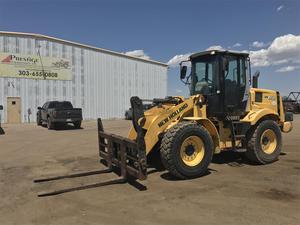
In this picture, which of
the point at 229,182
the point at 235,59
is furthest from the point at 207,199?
the point at 235,59

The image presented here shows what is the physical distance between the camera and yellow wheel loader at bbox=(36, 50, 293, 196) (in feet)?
23.2

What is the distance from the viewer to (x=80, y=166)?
29.7 feet

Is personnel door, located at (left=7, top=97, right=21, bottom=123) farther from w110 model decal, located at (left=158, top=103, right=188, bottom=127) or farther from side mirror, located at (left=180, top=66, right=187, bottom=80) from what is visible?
w110 model decal, located at (left=158, top=103, right=188, bottom=127)

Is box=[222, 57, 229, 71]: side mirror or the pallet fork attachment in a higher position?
box=[222, 57, 229, 71]: side mirror

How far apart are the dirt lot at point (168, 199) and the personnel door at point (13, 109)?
21.2 meters

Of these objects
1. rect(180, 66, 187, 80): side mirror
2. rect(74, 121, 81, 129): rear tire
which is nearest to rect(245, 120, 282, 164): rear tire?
rect(180, 66, 187, 80): side mirror

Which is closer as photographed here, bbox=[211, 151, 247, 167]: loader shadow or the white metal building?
bbox=[211, 151, 247, 167]: loader shadow

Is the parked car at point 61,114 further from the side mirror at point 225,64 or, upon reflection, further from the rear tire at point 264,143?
the side mirror at point 225,64

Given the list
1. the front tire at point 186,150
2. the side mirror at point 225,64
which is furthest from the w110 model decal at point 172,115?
the side mirror at point 225,64

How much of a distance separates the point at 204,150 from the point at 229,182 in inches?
35.1

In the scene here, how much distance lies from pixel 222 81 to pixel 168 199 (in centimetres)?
382

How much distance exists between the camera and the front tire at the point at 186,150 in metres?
6.91

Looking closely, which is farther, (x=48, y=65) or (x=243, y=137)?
(x=48, y=65)

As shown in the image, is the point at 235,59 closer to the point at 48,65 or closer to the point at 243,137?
the point at 243,137
